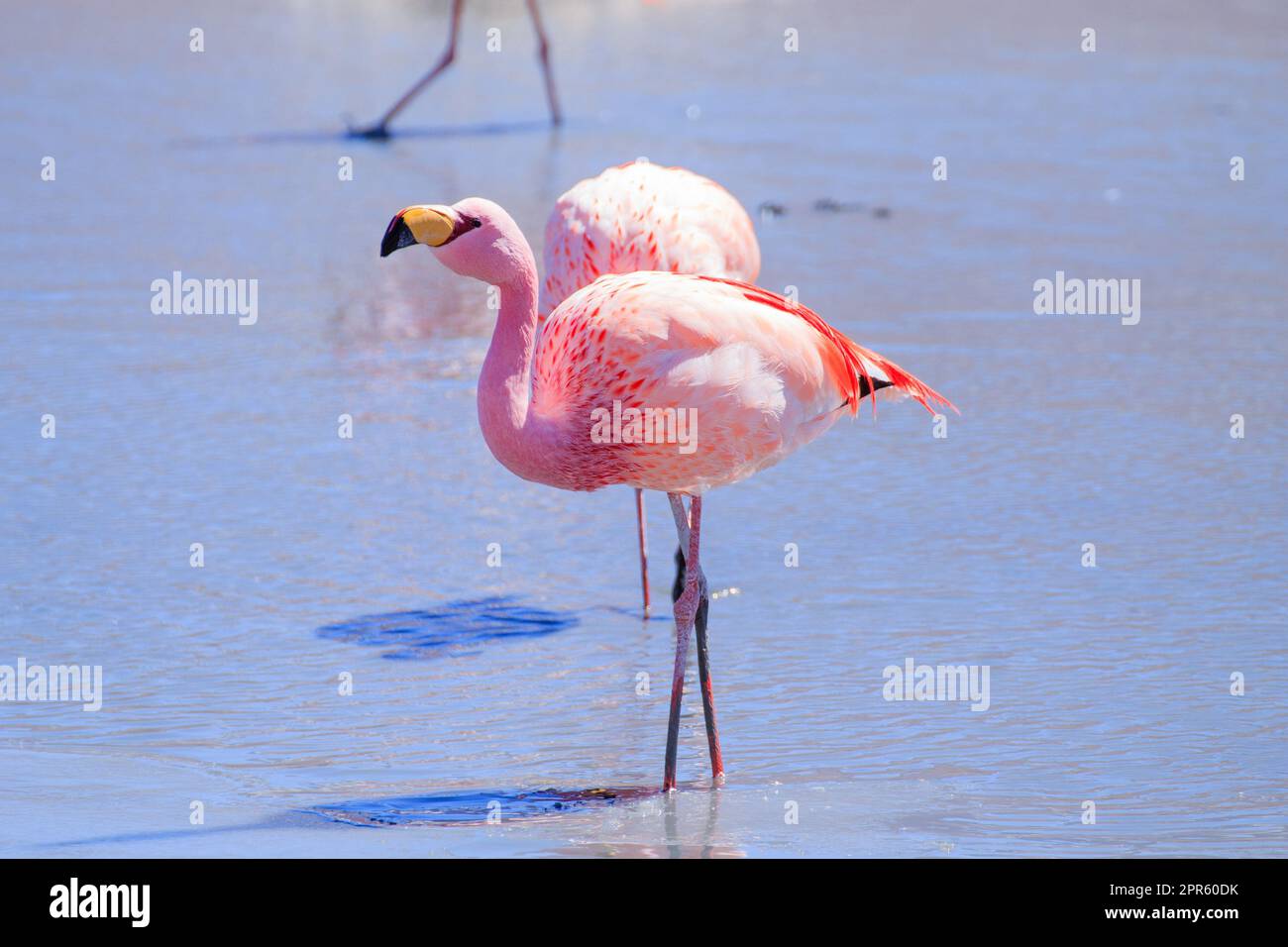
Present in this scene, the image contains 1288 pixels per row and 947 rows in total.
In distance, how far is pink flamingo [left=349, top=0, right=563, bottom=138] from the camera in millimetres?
14906

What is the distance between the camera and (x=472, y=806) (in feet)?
15.9

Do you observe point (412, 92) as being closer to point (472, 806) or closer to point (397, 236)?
point (397, 236)

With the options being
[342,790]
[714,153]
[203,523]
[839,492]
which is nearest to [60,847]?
[342,790]

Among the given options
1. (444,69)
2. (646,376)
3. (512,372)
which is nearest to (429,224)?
(512,372)

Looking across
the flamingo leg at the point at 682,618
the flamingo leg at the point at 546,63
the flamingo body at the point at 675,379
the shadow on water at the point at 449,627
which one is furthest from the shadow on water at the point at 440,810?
the flamingo leg at the point at 546,63

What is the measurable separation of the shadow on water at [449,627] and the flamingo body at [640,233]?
125cm

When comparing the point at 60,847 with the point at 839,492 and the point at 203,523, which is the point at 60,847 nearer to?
the point at 203,523

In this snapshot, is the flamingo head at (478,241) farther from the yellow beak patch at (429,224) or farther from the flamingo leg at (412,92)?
the flamingo leg at (412,92)

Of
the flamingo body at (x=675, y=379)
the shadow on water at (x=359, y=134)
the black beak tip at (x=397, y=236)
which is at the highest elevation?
the shadow on water at (x=359, y=134)

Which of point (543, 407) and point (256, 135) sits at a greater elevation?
point (256, 135)

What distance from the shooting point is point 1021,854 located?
4414 mm

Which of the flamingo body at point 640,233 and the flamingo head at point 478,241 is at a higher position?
the flamingo body at point 640,233

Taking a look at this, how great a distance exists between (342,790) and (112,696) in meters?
0.94

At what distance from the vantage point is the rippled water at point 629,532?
4.89 metres
